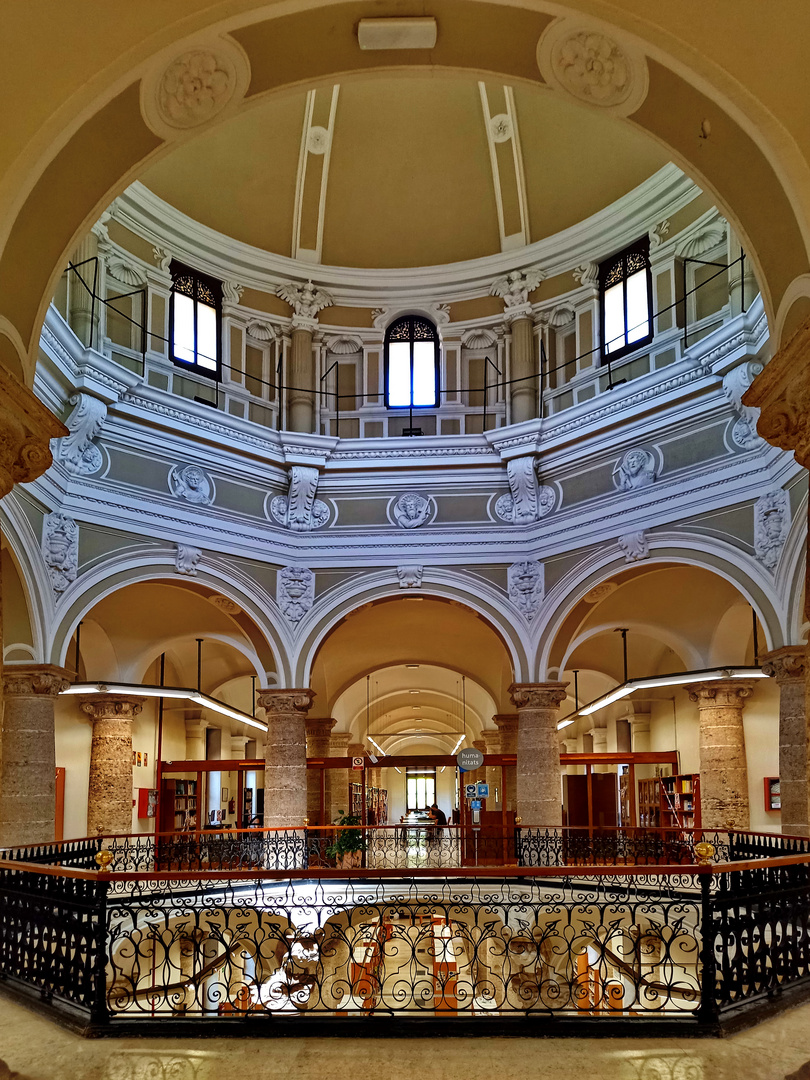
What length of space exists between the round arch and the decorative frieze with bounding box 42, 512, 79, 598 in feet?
26.1

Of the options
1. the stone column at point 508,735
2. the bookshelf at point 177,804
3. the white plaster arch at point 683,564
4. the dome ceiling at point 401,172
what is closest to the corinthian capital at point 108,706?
the bookshelf at point 177,804

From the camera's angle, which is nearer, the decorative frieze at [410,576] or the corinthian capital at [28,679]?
the corinthian capital at [28,679]

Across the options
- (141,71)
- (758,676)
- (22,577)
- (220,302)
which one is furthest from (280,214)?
(141,71)

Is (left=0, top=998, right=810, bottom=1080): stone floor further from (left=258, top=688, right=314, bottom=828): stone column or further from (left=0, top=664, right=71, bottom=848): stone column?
(left=258, top=688, right=314, bottom=828): stone column

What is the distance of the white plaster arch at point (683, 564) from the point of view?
14.0 meters

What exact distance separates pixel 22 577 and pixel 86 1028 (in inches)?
328

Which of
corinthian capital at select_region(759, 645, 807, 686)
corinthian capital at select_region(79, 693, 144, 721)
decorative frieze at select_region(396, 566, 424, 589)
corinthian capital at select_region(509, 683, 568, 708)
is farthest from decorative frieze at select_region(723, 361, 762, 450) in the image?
corinthian capital at select_region(79, 693, 144, 721)

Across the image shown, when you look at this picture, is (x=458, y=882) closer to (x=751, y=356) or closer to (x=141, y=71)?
(x=751, y=356)

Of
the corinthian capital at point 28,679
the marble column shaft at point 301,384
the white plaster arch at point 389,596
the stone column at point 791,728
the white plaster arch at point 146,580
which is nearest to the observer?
the stone column at point 791,728

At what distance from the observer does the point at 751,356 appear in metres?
14.3

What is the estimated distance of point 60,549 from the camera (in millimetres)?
14883

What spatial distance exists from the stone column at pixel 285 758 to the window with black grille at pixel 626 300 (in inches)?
327

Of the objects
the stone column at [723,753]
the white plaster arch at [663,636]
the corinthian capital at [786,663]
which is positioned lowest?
the stone column at [723,753]

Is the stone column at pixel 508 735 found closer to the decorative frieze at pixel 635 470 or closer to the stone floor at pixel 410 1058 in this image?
the decorative frieze at pixel 635 470
